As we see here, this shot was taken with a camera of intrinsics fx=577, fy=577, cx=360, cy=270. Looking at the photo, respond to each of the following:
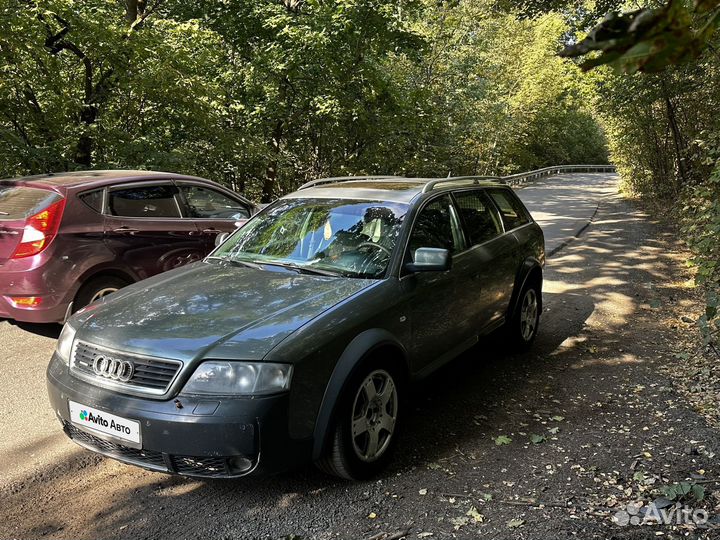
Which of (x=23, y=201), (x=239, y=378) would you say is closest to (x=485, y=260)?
(x=239, y=378)

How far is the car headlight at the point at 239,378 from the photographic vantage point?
9.05 ft

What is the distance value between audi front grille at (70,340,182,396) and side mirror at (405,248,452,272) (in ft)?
5.33

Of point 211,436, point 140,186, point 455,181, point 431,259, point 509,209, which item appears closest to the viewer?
point 211,436

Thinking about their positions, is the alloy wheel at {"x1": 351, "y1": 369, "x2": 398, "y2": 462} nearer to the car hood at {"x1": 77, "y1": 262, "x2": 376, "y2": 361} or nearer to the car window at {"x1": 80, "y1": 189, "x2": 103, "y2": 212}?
the car hood at {"x1": 77, "y1": 262, "x2": 376, "y2": 361}

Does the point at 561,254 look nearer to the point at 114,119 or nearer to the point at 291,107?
the point at 291,107

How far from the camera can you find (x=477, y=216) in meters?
4.98

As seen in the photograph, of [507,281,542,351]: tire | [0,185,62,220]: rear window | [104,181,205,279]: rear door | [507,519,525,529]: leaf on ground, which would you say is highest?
[0,185,62,220]: rear window

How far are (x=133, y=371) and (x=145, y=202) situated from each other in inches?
143

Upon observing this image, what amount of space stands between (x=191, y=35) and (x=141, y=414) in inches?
375

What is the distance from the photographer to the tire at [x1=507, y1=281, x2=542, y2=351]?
5.41 m

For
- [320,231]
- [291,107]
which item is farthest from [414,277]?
[291,107]

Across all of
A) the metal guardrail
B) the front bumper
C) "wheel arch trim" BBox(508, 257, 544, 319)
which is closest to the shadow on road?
the front bumper

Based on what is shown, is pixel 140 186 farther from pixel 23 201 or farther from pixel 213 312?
pixel 213 312

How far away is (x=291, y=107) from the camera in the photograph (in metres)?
14.3
